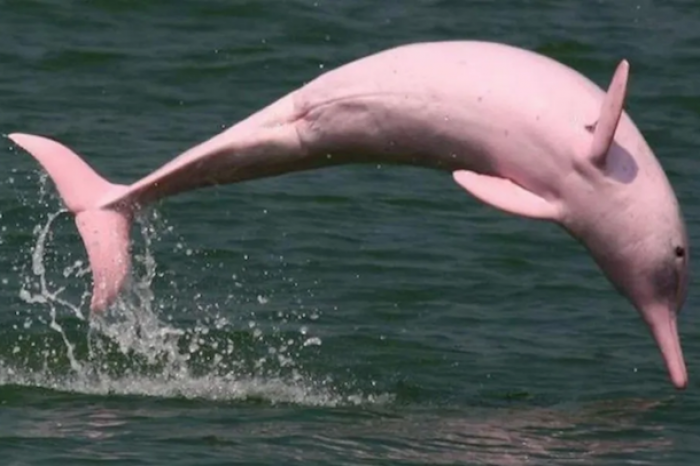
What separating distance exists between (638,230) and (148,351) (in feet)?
13.9

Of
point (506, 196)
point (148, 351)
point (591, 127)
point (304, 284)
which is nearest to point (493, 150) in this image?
point (506, 196)

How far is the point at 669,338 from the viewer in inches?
538

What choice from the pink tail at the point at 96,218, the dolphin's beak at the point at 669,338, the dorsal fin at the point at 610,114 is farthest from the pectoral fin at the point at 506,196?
the pink tail at the point at 96,218

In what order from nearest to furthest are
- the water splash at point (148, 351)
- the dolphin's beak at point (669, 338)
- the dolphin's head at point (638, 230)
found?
the dolphin's head at point (638, 230), the dolphin's beak at point (669, 338), the water splash at point (148, 351)

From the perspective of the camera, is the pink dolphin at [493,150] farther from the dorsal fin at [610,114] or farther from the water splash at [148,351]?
the water splash at [148,351]

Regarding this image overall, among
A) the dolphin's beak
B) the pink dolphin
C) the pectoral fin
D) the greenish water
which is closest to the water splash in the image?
the greenish water

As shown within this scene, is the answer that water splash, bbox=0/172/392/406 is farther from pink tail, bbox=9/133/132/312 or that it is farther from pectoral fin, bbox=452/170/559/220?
pectoral fin, bbox=452/170/559/220

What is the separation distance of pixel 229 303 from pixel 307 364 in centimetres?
172

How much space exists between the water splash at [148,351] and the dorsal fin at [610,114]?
2.90m

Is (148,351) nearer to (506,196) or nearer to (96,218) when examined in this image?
(96,218)

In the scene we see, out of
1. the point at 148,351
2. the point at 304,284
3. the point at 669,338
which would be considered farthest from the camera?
the point at 304,284

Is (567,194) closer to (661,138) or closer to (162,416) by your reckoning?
(162,416)

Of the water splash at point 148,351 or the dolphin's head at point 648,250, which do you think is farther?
the water splash at point 148,351

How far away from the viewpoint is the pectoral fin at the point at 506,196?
1292cm
